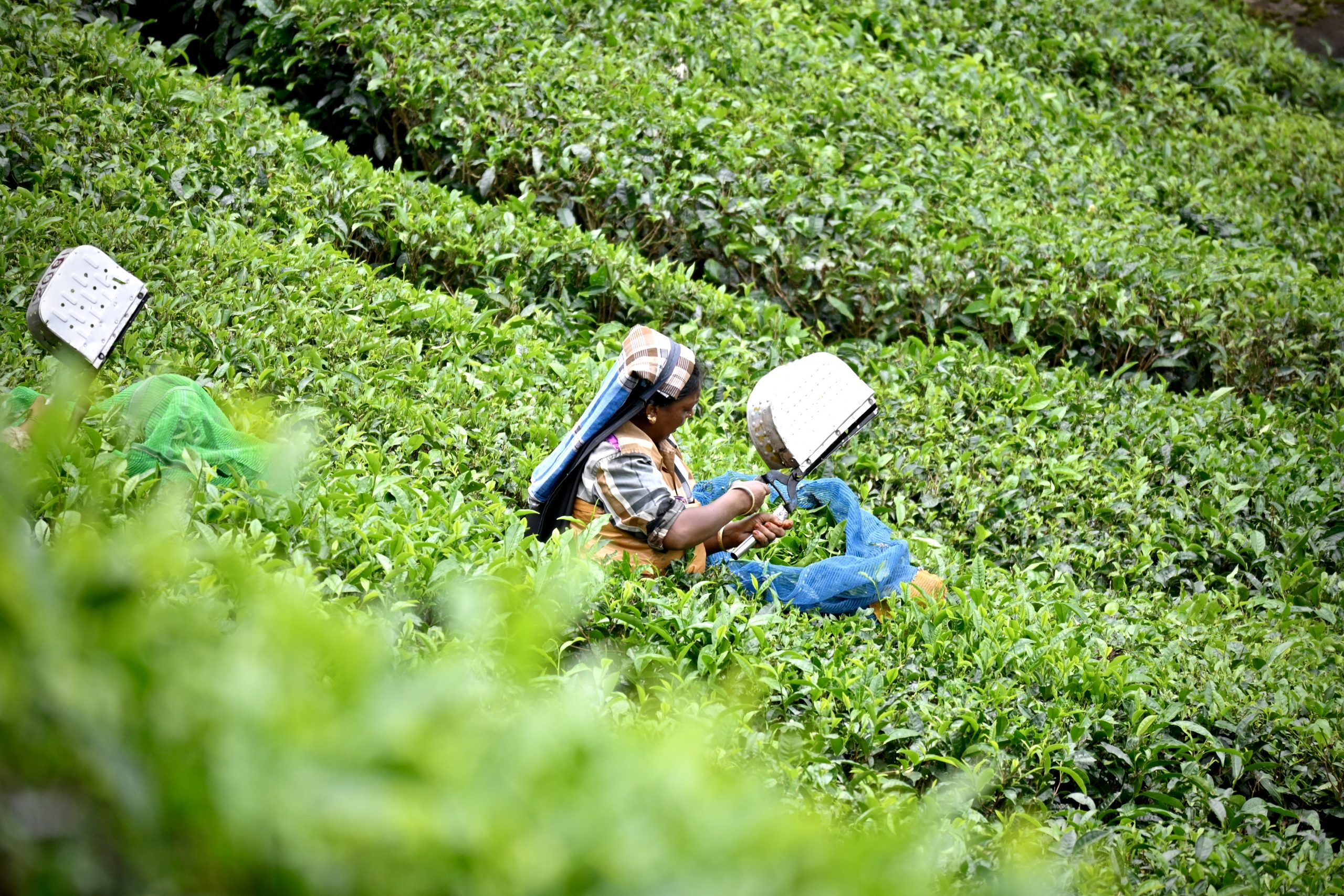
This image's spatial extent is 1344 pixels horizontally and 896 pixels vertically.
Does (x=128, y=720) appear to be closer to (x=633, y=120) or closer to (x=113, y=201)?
(x=113, y=201)

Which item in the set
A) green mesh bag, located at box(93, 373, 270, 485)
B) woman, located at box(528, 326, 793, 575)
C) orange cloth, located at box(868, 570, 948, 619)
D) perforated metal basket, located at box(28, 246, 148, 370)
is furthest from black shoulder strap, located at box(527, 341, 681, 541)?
perforated metal basket, located at box(28, 246, 148, 370)

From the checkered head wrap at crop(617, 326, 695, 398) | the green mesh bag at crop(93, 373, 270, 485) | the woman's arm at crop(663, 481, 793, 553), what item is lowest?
the woman's arm at crop(663, 481, 793, 553)

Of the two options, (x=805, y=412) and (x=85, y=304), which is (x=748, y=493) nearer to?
(x=805, y=412)

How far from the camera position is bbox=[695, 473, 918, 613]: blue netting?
3082mm

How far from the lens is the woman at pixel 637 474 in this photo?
3004 mm

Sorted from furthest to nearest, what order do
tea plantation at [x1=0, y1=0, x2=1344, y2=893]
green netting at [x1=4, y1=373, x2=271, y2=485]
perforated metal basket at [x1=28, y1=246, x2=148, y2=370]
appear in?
green netting at [x1=4, y1=373, x2=271, y2=485] → perforated metal basket at [x1=28, y1=246, x2=148, y2=370] → tea plantation at [x1=0, y1=0, x2=1344, y2=893]

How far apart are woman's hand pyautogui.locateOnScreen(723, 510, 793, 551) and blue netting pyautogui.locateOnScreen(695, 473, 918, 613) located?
2.5 inches

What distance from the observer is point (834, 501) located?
145 inches

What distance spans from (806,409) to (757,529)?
0.38 meters

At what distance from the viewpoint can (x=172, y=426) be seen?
272 cm

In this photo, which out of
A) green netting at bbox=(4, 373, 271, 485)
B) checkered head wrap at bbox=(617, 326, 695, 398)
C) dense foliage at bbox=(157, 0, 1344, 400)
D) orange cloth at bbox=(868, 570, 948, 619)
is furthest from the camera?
dense foliage at bbox=(157, 0, 1344, 400)

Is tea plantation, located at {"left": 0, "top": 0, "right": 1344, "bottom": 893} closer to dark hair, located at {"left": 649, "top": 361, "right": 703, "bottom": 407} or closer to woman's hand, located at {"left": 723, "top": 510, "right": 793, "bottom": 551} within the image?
woman's hand, located at {"left": 723, "top": 510, "right": 793, "bottom": 551}

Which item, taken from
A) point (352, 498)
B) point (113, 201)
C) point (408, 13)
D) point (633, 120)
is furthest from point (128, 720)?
point (408, 13)

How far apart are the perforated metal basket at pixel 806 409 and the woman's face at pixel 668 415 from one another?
0.19 m
